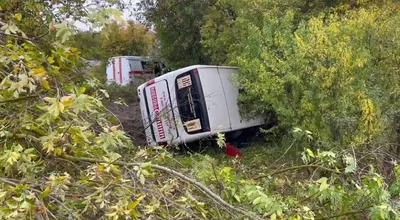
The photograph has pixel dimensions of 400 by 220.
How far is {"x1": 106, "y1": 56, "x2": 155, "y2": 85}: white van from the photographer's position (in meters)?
18.1

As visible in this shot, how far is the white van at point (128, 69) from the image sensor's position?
59.4 feet

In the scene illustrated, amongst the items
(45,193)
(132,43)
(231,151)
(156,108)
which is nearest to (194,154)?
(45,193)

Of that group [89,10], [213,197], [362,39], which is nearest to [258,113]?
[362,39]

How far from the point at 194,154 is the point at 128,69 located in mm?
14182

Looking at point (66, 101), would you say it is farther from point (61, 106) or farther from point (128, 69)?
point (128, 69)

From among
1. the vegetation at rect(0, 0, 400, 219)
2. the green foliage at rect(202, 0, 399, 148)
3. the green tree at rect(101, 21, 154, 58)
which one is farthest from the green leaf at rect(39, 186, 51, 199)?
the green tree at rect(101, 21, 154, 58)

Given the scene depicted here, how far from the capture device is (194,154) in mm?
4500

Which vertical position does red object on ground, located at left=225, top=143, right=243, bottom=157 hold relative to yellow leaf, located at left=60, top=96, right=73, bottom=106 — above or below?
below

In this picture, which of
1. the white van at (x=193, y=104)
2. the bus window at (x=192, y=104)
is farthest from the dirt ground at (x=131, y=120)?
the bus window at (x=192, y=104)

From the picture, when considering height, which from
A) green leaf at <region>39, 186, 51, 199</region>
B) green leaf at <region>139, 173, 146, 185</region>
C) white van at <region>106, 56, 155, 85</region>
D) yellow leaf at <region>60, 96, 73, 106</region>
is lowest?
green leaf at <region>139, 173, 146, 185</region>

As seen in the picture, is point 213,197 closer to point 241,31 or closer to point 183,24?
point 241,31

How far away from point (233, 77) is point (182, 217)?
718cm

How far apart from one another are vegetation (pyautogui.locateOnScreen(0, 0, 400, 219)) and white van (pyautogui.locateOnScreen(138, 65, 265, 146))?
1.20 metres

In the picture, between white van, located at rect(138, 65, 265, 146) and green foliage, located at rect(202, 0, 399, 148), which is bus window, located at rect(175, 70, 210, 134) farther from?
green foliage, located at rect(202, 0, 399, 148)
